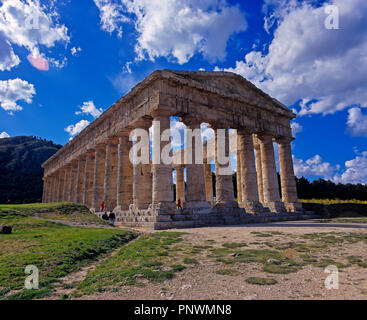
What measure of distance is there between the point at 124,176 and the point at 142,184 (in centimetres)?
327

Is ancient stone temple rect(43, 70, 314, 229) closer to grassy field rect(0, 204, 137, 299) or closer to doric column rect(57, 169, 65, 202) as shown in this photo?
grassy field rect(0, 204, 137, 299)

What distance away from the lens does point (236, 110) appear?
77.4 ft

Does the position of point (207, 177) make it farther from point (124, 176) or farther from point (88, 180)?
point (88, 180)

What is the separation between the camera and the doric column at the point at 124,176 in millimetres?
23500

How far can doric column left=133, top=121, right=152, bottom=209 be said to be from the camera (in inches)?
827

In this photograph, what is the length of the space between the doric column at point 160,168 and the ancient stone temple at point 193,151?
0.23 ft

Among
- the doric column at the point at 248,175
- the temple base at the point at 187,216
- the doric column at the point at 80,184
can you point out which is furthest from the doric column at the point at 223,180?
the doric column at the point at 80,184

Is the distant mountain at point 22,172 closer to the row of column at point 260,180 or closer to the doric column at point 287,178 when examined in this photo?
the row of column at point 260,180

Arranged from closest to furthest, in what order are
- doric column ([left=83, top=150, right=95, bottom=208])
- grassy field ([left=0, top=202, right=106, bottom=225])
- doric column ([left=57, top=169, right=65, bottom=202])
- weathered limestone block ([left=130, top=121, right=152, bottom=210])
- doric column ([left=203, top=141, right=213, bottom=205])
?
grassy field ([left=0, top=202, right=106, bottom=225]), weathered limestone block ([left=130, top=121, right=152, bottom=210]), doric column ([left=83, top=150, right=95, bottom=208]), doric column ([left=203, top=141, right=213, bottom=205]), doric column ([left=57, top=169, right=65, bottom=202])

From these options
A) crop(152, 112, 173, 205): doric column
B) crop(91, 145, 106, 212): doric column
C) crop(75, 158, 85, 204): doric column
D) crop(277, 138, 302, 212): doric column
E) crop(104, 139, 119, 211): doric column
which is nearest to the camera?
crop(152, 112, 173, 205): doric column

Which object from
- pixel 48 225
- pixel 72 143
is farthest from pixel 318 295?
pixel 72 143

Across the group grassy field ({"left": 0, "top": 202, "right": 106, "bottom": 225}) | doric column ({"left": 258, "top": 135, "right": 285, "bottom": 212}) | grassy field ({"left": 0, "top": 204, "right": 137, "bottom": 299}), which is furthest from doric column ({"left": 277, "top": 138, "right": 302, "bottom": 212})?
grassy field ({"left": 0, "top": 204, "right": 137, "bottom": 299})

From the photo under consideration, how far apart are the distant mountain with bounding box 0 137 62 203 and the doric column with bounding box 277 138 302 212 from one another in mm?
68054
